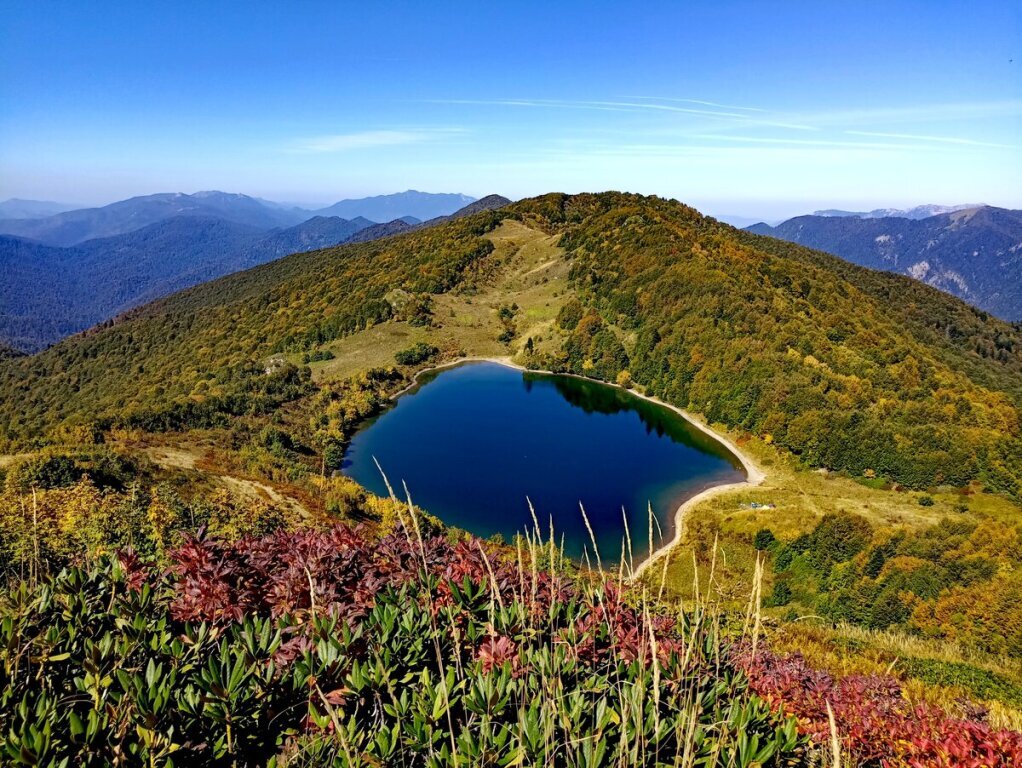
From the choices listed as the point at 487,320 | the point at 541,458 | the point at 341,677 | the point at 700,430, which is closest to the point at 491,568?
the point at 341,677

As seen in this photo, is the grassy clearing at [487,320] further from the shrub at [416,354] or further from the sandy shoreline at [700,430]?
the sandy shoreline at [700,430]

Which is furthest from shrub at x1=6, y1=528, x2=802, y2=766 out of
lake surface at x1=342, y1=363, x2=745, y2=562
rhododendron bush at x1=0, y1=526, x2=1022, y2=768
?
lake surface at x1=342, y1=363, x2=745, y2=562

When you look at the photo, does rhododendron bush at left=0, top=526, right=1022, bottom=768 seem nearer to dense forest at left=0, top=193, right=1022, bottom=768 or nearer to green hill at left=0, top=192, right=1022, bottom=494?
Result: dense forest at left=0, top=193, right=1022, bottom=768

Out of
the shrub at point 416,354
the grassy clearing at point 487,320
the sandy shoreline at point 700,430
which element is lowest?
the sandy shoreline at point 700,430

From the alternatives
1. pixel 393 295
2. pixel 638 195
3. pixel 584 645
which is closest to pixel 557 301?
pixel 393 295

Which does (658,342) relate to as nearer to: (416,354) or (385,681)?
(416,354)

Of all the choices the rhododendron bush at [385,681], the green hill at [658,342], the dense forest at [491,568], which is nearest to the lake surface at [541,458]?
the dense forest at [491,568]

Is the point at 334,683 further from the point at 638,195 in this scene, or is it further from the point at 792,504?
the point at 638,195
